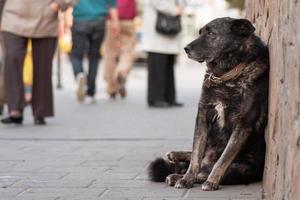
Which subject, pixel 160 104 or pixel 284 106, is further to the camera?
pixel 160 104

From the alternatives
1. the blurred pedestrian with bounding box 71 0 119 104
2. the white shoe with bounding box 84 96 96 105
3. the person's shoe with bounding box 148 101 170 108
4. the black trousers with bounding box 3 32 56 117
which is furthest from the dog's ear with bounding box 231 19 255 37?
the white shoe with bounding box 84 96 96 105

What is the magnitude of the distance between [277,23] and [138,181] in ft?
6.08

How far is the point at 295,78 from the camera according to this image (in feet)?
15.4

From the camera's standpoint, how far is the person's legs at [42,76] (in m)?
10.3

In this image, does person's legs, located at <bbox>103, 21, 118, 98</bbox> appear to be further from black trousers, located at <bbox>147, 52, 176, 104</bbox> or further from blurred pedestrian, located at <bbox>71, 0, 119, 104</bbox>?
black trousers, located at <bbox>147, 52, 176, 104</bbox>

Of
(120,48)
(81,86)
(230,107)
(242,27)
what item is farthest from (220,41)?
(120,48)

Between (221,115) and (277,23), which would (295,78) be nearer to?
(277,23)

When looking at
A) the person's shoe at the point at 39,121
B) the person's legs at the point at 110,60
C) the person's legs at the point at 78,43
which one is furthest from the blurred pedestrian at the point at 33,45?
the person's legs at the point at 110,60

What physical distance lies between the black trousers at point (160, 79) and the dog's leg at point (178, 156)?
22.1 feet

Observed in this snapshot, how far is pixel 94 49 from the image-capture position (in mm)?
14188

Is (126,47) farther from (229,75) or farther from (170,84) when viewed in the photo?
(229,75)

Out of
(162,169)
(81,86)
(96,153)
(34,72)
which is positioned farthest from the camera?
(81,86)

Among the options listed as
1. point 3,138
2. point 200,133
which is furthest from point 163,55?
point 200,133

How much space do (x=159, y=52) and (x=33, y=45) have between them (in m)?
3.33
